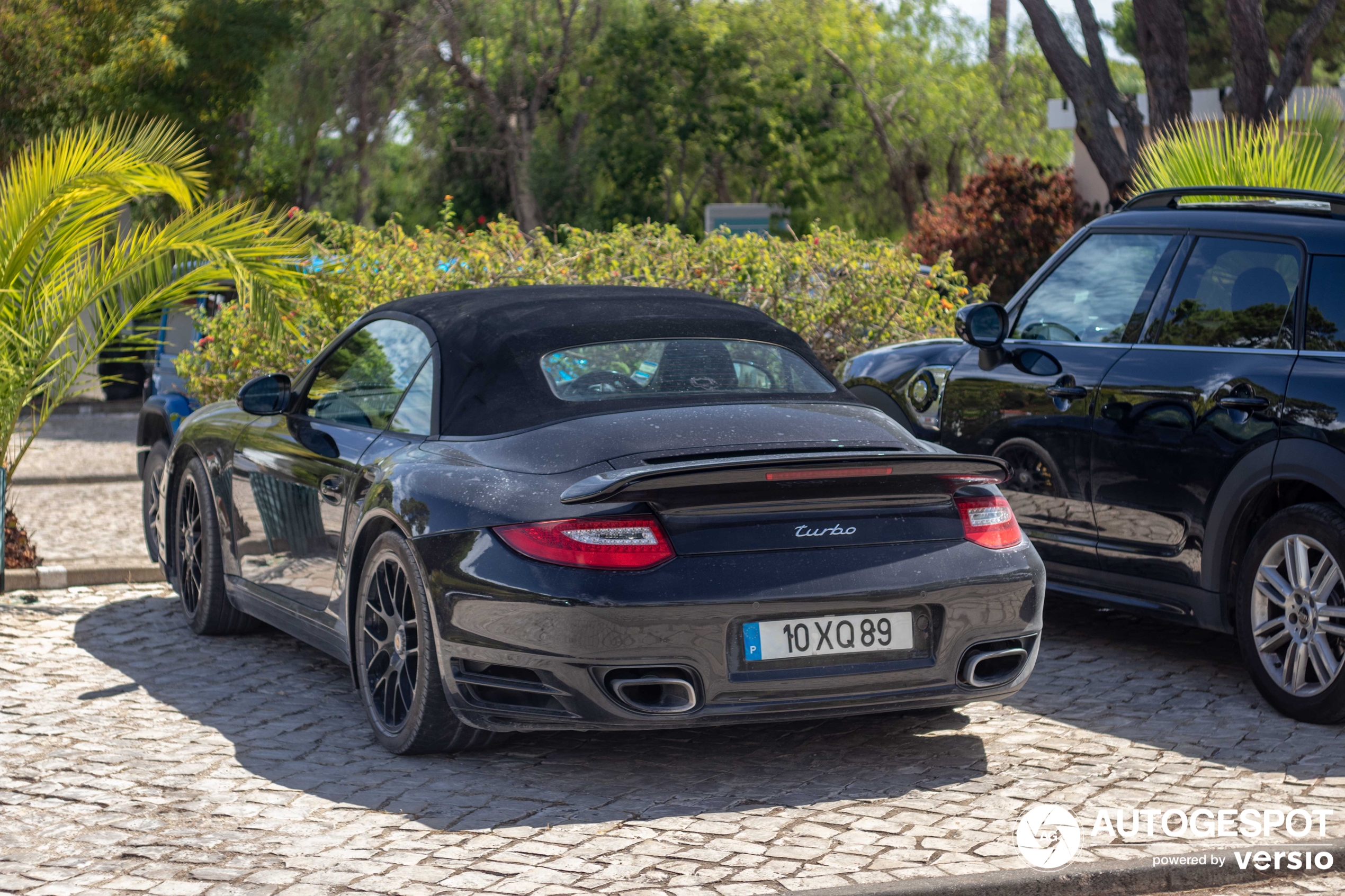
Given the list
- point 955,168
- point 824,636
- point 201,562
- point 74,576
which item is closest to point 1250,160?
point 824,636

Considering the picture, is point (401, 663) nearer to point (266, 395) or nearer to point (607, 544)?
point (607, 544)

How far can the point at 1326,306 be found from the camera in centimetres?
607

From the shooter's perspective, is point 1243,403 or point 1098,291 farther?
point 1098,291

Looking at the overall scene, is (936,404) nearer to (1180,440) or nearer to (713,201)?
(1180,440)

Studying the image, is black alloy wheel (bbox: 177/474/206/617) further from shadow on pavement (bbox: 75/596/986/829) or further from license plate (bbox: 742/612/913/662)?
license plate (bbox: 742/612/913/662)

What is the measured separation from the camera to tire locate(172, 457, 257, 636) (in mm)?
7473

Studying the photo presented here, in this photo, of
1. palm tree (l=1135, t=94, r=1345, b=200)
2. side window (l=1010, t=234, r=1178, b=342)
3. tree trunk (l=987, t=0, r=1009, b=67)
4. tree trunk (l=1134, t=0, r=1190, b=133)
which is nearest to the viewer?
side window (l=1010, t=234, r=1178, b=342)

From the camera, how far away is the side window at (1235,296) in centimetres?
625

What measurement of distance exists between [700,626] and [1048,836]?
1.13 meters

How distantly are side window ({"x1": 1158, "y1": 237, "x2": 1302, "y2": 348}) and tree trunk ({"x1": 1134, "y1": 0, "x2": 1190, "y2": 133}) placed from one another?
9541mm

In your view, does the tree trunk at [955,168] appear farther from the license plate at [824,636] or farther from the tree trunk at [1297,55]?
the license plate at [824,636]

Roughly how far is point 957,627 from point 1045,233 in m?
18.2

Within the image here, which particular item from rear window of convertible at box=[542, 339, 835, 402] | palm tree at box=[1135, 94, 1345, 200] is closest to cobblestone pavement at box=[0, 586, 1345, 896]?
rear window of convertible at box=[542, 339, 835, 402]

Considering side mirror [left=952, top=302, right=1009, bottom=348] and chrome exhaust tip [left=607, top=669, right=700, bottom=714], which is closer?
chrome exhaust tip [left=607, top=669, right=700, bottom=714]
